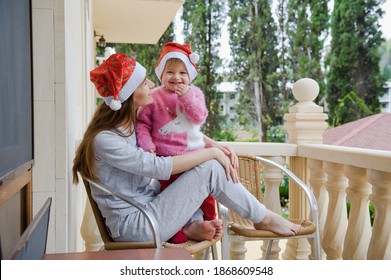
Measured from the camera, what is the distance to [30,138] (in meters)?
1.59

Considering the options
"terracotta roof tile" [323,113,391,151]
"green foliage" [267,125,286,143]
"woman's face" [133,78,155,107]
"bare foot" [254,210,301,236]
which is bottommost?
"green foliage" [267,125,286,143]

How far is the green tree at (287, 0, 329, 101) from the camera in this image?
17438 millimetres

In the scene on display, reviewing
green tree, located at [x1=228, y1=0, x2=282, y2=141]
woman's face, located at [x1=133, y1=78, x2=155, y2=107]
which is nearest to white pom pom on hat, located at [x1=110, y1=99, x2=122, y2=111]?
woman's face, located at [x1=133, y1=78, x2=155, y2=107]

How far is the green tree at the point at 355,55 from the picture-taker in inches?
704

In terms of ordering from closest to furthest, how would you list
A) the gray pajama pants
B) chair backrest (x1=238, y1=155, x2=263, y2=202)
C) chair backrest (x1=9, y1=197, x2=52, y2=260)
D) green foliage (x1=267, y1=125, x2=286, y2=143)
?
1. chair backrest (x1=9, y1=197, x2=52, y2=260)
2. the gray pajama pants
3. chair backrest (x1=238, y1=155, x2=263, y2=202)
4. green foliage (x1=267, y1=125, x2=286, y2=143)

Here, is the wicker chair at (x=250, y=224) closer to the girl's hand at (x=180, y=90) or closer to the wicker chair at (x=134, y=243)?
the wicker chair at (x=134, y=243)

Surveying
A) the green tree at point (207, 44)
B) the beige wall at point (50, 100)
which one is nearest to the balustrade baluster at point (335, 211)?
the beige wall at point (50, 100)

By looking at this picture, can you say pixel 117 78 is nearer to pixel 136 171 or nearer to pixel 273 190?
pixel 136 171

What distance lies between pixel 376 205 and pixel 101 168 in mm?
1219

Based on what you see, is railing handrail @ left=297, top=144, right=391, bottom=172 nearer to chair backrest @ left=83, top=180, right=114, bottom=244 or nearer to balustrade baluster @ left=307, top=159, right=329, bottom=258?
balustrade baluster @ left=307, top=159, right=329, bottom=258

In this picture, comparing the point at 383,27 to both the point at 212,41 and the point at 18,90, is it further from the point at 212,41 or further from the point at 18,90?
the point at 18,90

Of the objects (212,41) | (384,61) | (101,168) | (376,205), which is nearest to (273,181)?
(376,205)

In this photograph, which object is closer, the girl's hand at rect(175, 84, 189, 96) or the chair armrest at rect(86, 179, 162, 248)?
the chair armrest at rect(86, 179, 162, 248)
